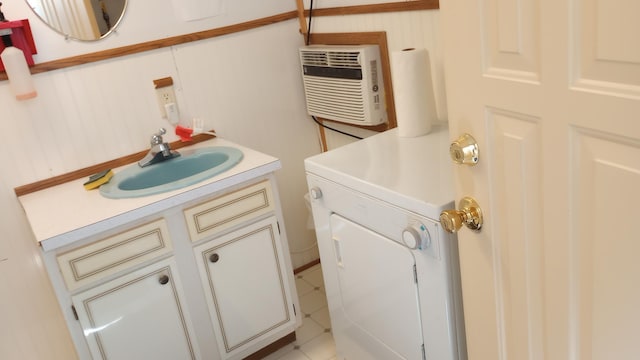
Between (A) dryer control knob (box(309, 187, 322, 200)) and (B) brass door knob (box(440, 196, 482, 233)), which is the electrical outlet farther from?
(B) brass door knob (box(440, 196, 482, 233))

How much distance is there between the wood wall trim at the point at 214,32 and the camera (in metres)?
2.01

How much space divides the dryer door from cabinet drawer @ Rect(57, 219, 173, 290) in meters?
0.63

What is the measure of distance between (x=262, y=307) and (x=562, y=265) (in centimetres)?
147

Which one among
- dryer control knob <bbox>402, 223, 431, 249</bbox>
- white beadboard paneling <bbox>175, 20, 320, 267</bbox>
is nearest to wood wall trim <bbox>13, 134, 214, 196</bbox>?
white beadboard paneling <bbox>175, 20, 320, 267</bbox>

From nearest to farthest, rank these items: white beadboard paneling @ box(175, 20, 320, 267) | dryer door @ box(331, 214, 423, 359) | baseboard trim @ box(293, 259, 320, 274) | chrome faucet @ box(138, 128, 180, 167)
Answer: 1. dryer door @ box(331, 214, 423, 359)
2. chrome faucet @ box(138, 128, 180, 167)
3. white beadboard paneling @ box(175, 20, 320, 267)
4. baseboard trim @ box(293, 259, 320, 274)

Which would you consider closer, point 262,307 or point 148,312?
point 148,312

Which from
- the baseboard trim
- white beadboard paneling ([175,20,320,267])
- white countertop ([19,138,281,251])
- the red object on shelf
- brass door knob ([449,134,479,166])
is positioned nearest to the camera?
brass door knob ([449,134,479,166])

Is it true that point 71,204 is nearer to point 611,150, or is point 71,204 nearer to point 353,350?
point 353,350

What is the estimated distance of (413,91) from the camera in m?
1.82

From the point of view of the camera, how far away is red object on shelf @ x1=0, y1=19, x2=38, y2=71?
188cm

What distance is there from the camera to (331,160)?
70.8 inches

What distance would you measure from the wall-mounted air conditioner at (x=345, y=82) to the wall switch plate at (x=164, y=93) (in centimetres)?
66

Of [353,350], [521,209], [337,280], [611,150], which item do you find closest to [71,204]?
[337,280]

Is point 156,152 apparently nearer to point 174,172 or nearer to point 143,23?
point 174,172
